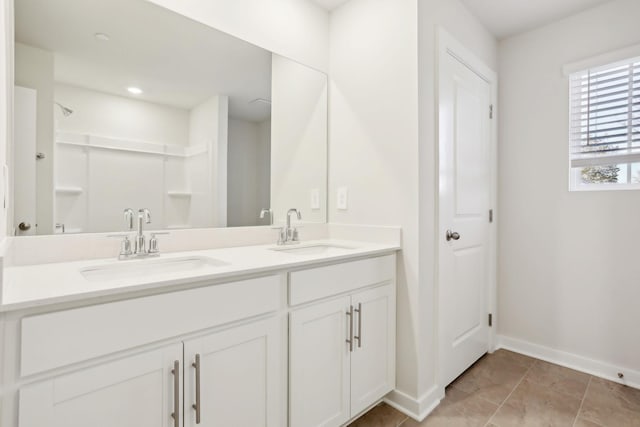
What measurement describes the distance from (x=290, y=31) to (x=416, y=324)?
1816 mm

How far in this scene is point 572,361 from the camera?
7.13ft

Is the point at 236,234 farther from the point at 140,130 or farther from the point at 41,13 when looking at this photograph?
the point at 41,13

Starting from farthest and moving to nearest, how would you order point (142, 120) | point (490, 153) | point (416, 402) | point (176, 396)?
1. point (490, 153)
2. point (416, 402)
3. point (142, 120)
4. point (176, 396)

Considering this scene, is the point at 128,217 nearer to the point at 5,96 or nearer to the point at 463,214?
the point at 5,96

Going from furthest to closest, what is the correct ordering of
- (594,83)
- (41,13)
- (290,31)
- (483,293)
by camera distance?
(483,293) → (594,83) → (290,31) → (41,13)

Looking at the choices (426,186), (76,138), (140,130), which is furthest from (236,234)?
(426,186)

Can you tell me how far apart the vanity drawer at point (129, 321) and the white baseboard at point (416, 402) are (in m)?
1.03

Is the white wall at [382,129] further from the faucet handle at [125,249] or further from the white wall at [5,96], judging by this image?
the white wall at [5,96]

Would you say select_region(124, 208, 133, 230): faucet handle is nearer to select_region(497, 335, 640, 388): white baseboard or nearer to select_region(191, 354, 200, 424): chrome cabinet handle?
select_region(191, 354, 200, 424): chrome cabinet handle

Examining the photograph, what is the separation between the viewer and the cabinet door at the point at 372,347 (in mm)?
1539

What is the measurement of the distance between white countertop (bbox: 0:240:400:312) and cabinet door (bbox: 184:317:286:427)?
0.67ft

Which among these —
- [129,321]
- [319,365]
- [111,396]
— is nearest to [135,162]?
[129,321]

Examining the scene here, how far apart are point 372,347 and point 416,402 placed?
38 cm

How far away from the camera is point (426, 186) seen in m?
1.74
